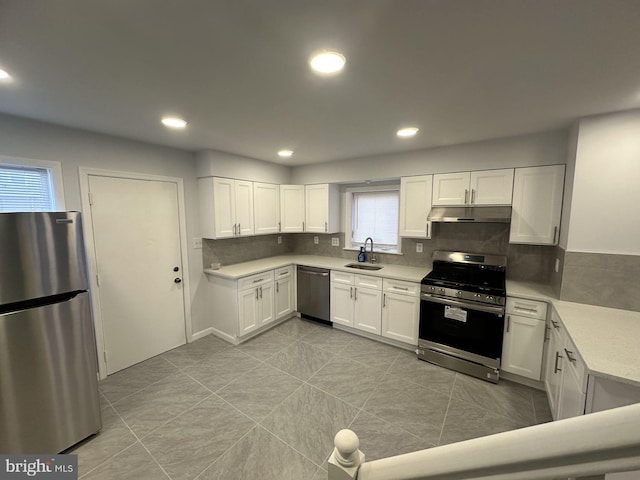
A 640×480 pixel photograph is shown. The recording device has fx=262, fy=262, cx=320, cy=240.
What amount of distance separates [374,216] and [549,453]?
12.5ft

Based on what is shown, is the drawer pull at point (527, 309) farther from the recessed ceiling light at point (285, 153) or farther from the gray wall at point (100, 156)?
the gray wall at point (100, 156)

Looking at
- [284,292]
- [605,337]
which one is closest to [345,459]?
[605,337]

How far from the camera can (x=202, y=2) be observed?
0.99 metres

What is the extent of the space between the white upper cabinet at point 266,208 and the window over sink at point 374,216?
116 centimetres

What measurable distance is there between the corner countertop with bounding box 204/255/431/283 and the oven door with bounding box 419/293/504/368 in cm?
39

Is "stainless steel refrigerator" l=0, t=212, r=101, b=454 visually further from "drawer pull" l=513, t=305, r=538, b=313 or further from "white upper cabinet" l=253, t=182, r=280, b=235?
"drawer pull" l=513, t=305, r=538, b=313

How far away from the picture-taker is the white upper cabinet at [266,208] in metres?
3.92

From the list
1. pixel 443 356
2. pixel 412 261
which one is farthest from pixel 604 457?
pixel 412 261

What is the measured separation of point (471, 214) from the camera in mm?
2848

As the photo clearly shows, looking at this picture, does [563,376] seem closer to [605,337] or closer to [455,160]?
[605,337]

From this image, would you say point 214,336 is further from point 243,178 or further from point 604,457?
point 604,457

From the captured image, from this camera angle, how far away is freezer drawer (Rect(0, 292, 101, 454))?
64.8 inches

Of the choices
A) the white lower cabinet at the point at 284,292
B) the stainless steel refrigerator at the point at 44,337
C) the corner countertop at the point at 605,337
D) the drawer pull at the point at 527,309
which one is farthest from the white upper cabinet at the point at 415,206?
the stainless steel refrigerator at the point at 44,337

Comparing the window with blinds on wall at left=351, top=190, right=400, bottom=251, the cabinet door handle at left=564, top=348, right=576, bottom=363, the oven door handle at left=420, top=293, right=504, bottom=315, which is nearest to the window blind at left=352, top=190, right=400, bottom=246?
the window with blinds on wall at left=351, top=190, right=400, bottom=251
